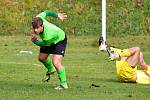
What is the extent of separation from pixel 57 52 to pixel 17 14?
2419 centimetres

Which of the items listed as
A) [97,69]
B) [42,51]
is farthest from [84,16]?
[42,51]

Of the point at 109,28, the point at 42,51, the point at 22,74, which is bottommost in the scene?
the point at 109,28

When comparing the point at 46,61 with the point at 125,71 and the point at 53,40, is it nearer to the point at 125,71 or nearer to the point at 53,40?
the point at 53,40

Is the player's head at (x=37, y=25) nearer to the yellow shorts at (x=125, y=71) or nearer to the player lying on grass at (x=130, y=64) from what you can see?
the player lying on grass at (x=130, y=64)

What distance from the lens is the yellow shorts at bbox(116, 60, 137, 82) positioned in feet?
43.1

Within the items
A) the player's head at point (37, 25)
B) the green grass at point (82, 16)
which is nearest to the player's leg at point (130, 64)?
the player's head at point (37, 25)

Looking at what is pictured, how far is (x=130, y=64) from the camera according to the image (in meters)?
13.2

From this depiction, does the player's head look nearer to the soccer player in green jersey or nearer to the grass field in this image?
the soccer player in green jersey

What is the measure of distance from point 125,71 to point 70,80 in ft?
4.81

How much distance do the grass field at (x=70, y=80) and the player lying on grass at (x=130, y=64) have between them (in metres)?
0.26

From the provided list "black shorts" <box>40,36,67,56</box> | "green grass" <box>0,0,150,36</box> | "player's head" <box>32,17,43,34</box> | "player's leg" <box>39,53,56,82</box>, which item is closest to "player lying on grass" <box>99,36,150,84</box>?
"player's leg" <box>39,53,56,82</box>

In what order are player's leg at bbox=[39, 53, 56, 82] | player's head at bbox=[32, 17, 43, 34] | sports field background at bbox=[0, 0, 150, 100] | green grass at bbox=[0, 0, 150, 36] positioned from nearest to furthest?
A: sports field background at bbox=[0, 0, 150, 100]
player's head at bbox=[32, 17, 43, 34]
player's leg at bbox=[39, 53, 56, 82]
green grass at bbox=[0, 0, 150, 36]

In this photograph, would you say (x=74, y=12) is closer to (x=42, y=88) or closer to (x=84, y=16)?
(x=84, y=16)

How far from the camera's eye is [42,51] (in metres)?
12.6
